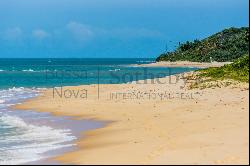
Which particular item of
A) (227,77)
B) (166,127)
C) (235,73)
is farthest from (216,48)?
(166,127)

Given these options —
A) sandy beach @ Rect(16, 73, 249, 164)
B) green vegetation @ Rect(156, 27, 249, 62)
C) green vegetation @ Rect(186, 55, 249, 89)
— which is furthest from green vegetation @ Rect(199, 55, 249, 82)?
green vegetation @ Rect(156, 27, 249, 62)

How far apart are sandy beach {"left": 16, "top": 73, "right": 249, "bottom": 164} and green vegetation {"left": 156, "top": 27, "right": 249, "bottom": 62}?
10141cm

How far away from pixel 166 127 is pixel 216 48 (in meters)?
127

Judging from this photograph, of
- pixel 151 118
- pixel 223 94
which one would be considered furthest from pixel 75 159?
pixel 223 94

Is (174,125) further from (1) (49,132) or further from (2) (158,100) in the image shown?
(2) (158,100)

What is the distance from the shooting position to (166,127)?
20.3 meters

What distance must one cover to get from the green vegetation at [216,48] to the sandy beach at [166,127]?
10141 centimetres

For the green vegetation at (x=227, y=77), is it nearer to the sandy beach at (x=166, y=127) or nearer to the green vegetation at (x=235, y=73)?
the green vegetation at (x=235, y=73)

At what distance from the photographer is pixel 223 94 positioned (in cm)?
2883

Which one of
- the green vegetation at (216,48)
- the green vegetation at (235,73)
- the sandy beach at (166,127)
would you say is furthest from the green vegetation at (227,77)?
the green vegetation at (216,48)

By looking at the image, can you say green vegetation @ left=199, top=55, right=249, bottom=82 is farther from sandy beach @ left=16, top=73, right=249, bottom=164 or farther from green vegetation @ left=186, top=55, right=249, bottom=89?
sandy beach @ left=16, top=73, right=249, bottom=164

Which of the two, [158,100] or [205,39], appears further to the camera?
[205,39]

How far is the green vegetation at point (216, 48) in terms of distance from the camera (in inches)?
5340

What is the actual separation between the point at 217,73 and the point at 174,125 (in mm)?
19758
